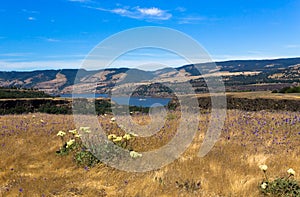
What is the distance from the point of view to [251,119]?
11.9 metres

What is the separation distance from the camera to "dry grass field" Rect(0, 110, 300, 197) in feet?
19.3

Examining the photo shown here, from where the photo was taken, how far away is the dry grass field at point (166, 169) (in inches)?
232

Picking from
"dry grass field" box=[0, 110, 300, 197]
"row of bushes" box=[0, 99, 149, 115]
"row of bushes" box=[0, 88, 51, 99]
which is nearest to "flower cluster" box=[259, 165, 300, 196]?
"dry grass field" box=[0, 110, 300, 197]

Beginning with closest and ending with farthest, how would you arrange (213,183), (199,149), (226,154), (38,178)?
1. (213,183)
2. (38,178)
3. (226,154)
4. (199,149)

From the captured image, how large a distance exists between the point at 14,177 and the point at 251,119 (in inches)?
375

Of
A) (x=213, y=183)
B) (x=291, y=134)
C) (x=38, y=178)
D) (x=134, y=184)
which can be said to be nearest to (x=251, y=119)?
(x=291, y=134)

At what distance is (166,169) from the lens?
677 cm

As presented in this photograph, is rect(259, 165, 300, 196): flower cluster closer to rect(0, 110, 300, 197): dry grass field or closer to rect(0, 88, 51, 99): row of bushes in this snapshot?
rect(0, 110, 300, 197): dry grass field

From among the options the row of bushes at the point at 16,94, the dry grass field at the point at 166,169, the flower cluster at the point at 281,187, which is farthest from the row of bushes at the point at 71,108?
the row of bushes at the point at 16,94

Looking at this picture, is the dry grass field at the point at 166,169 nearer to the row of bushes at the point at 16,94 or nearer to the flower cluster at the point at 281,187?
the flower cluster at the point at 281,187

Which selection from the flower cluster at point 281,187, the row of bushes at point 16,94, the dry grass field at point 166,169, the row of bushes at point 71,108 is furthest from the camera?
the row of bushes at point 16,94

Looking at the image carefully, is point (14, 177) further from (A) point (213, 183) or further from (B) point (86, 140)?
(A) point (213, 183)

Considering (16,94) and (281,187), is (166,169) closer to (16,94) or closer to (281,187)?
(281,187)

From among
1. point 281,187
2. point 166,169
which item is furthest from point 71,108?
point 281,187
